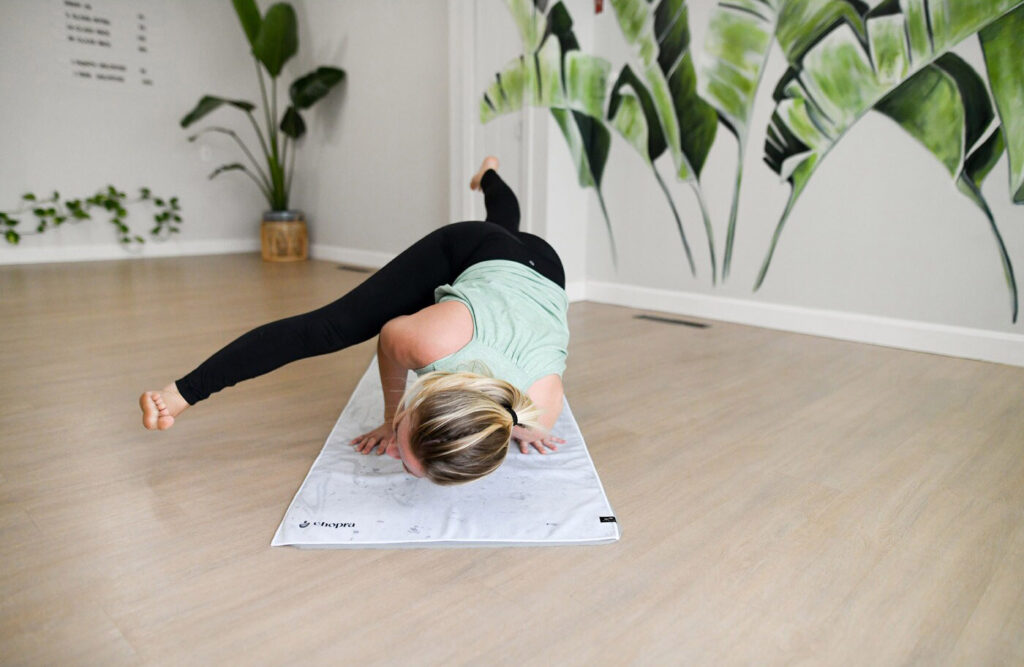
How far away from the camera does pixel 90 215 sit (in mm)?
4738

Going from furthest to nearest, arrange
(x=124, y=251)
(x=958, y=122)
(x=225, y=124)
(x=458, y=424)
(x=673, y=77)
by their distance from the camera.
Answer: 1. (x=225, y=124)
2. (x=124, y=251)
3. (x=673, y=77)
4. (x=958, y=122)
5. (x=458, y=424)

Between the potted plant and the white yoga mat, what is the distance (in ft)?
12.2

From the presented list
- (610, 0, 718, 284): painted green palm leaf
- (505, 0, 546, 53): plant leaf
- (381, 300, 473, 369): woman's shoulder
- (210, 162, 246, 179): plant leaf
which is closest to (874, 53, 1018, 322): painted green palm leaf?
(610, 0, 718, 284): painted green palm leaf

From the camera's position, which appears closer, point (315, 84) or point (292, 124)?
point (315, 84)

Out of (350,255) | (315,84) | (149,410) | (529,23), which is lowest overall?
(350,255)

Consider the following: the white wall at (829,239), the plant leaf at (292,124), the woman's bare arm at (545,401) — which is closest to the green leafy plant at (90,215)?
the plant leaf at (292,124)

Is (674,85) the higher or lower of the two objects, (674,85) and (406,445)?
the higher

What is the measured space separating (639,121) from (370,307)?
2269 millimetres

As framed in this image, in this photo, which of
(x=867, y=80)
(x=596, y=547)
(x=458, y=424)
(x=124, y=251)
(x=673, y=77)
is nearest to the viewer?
(x=458, y=424)

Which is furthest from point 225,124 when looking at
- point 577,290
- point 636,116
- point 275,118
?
point 636,116

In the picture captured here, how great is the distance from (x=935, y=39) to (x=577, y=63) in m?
1.56

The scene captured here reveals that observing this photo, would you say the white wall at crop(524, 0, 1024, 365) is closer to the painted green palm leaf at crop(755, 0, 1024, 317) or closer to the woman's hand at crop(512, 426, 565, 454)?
the painted green palm leaf at crop(755, 0, 1024, 317)

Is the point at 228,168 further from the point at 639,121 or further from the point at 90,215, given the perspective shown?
the point at 639,121

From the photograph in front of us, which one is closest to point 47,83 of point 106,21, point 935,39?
point 106,21
